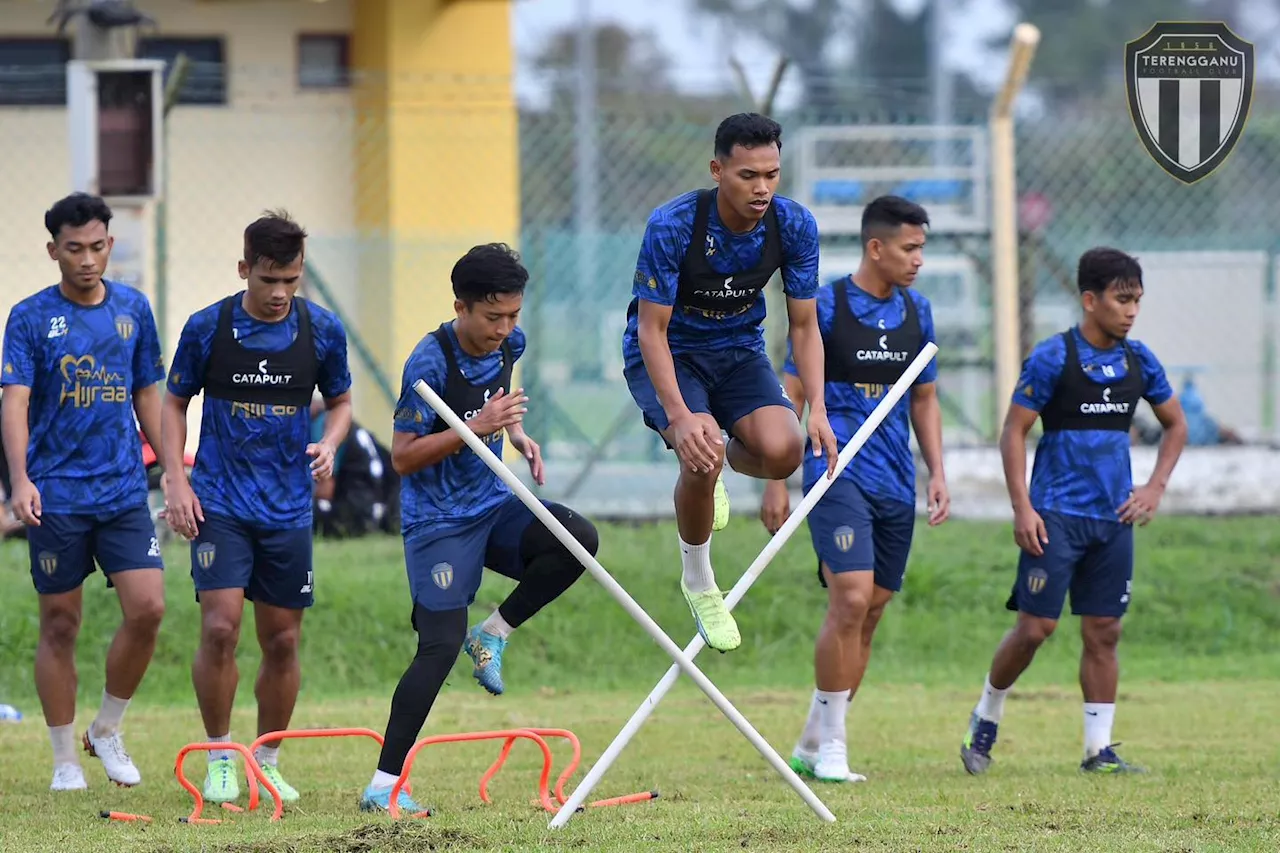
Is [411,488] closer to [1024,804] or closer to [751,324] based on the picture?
[751,324]

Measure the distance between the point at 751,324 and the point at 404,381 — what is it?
1318mm

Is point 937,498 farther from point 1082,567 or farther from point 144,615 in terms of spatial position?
point 144,615

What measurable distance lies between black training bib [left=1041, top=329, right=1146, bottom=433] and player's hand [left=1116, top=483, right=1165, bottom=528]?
31cm

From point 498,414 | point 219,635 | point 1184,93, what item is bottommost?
point 219,635

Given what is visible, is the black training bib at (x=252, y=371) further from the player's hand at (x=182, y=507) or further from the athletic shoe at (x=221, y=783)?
the athletic shoe at (x=221, y=783)

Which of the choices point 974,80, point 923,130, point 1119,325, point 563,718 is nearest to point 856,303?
point 1119,325

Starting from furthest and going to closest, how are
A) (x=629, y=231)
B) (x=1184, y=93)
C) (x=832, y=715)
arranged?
(x=629, y=231) → (x=832, y=715) → (x=1184, y=93)

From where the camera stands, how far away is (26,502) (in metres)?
7.62

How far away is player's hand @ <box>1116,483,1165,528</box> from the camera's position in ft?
27.8

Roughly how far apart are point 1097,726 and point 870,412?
65.8 inches

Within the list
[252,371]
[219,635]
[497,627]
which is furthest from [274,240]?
[497,627]

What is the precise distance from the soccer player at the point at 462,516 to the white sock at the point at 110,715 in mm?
1464

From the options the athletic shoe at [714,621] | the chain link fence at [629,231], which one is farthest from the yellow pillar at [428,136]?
the athletic shoe at [714,621]

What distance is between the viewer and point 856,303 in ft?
28.3
